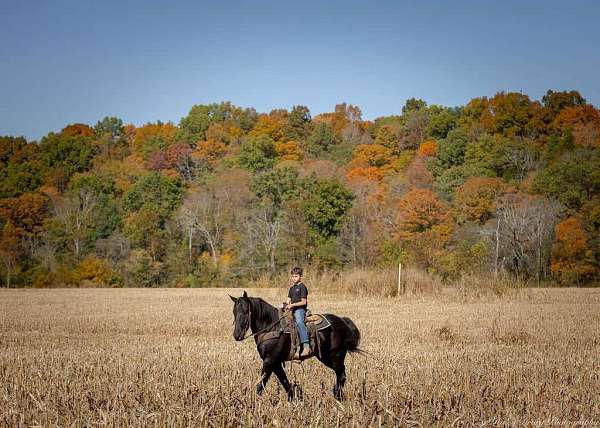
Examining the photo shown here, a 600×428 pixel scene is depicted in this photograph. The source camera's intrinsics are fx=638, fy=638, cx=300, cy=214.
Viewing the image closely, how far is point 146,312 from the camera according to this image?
26.5 meters

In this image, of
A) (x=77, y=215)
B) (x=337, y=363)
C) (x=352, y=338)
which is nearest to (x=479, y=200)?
(x=77, y=215)

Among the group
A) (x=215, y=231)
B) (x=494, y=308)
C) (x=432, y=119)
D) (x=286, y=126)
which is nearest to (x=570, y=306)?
(x=494, y=308)

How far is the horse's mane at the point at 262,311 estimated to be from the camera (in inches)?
371

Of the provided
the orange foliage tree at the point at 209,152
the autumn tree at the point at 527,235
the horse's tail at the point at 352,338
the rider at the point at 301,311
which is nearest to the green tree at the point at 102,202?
the orange foliage tree at the point at 209,152

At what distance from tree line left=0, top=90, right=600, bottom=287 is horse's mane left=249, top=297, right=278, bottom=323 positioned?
2944 centimetres

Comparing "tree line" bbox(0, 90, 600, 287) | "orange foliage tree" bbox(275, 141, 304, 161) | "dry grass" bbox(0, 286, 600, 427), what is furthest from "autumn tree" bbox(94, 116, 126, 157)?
"dry grass" bbox(0, 286, 600, 427)

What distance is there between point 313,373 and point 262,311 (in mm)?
2596

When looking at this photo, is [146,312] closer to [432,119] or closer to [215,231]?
[215,231]

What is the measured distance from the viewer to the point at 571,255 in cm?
5303

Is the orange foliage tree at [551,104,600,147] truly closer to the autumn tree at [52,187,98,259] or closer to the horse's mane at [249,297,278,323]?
the autumn tree at [52,187,98,259]

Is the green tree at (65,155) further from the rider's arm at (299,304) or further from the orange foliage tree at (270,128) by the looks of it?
→ the rider's arm at (299,304)

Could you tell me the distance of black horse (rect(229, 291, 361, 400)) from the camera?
9.12 m

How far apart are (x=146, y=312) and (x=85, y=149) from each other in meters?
79.7

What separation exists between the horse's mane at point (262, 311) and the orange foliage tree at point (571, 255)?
4747cm
